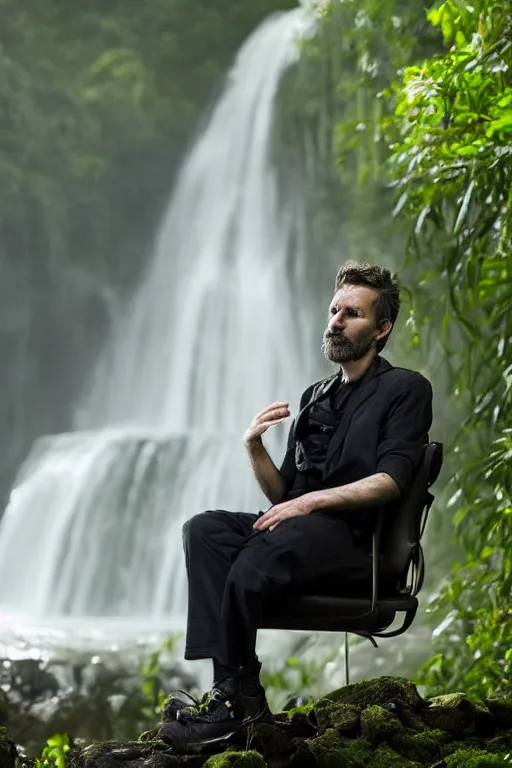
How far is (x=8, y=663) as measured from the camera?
650 centimetres

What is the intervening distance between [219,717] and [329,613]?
26 cm

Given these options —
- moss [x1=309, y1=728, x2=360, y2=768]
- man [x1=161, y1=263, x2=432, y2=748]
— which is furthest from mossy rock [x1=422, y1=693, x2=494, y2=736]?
man [x1=161, y1=263, x2=432, y2=748]

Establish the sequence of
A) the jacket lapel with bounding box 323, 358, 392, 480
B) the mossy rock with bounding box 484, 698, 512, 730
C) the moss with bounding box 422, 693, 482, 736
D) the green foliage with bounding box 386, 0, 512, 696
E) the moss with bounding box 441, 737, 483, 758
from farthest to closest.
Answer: the green foliage with bounding box 386, 0, 512, 696, the mossy rock with bounding box 484, 698, 512, 730, the moss with bounding box 422, 693, 482, 736, the moss with bounding box 441, 737, 483, 758, the jacket lapel with bounding box 323, 358, 392, 480

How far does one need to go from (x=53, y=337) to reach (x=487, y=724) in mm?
7595

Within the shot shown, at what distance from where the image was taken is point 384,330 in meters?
2.19

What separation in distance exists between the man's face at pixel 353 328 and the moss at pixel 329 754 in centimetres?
77

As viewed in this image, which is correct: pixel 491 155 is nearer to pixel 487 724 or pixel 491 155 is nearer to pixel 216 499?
pixel 487 724

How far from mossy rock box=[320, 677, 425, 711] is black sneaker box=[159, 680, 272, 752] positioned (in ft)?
2.10

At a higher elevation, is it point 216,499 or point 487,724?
point 216,499

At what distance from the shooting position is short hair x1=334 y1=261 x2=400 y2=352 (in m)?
2.18

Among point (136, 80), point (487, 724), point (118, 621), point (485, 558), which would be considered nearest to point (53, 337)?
point (136, 80)

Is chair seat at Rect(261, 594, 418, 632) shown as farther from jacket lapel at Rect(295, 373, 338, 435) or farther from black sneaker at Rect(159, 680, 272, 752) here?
jacket lapel at Rect(295, 373, 338, 435)

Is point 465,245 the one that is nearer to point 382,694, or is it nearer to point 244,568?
point 382,694

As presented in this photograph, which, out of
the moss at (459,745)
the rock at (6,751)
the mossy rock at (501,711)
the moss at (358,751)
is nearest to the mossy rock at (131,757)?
the rock at (6,751)
